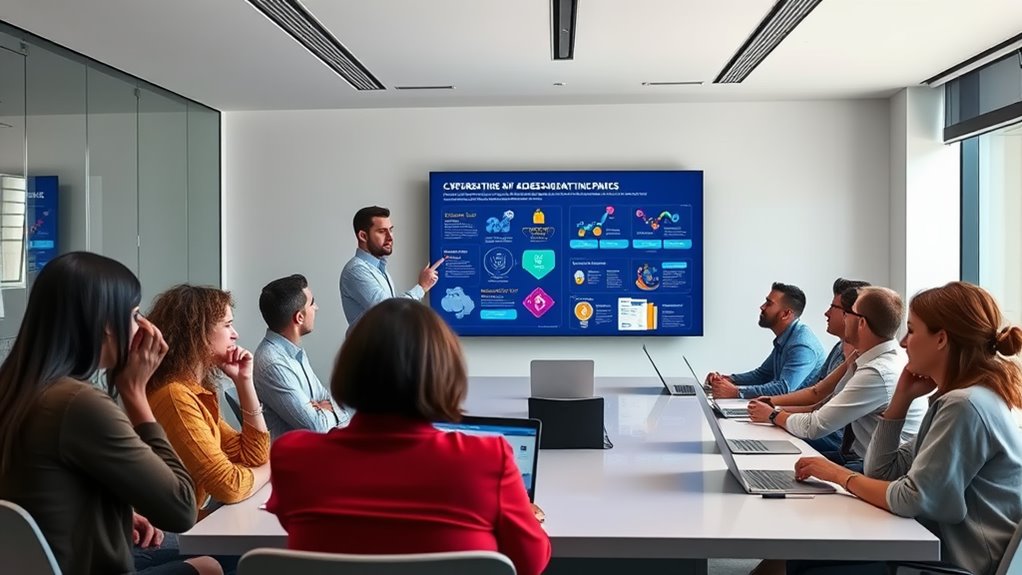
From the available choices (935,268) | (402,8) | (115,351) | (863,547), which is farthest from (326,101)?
(863,547)


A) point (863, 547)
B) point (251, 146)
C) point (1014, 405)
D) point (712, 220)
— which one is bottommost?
point (863, 547)

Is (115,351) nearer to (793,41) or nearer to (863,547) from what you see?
(863,547)

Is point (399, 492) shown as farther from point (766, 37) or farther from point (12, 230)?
point (766, 37)

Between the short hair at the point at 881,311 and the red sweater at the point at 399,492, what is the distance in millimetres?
2107

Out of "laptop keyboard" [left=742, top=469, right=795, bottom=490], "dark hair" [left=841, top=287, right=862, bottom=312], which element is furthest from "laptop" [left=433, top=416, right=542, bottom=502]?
"dark hair" [left=841, top=287, right=862, bottom=312]

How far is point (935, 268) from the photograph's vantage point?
661 cm

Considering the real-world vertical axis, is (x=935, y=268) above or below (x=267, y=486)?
above

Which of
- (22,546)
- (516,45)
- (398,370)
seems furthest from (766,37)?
(22,546)

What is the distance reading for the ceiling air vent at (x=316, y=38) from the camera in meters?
4.42

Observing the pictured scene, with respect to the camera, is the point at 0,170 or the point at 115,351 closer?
the point at 115,351

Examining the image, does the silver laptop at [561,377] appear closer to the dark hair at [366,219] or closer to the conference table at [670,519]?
the conference table at [670,519]

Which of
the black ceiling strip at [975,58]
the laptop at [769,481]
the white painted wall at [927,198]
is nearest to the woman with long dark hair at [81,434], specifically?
the laptop at [769,481]

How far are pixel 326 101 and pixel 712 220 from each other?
10.3 feet

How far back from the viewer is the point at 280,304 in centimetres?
330
